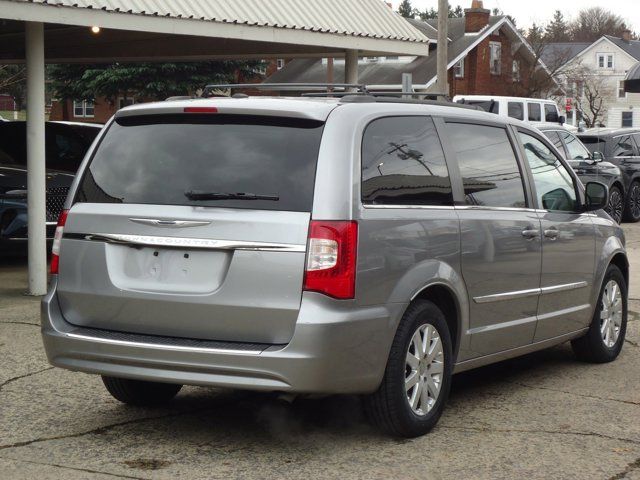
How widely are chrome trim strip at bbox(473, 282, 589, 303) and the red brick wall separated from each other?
47931 mm

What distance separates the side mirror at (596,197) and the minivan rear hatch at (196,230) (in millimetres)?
2850

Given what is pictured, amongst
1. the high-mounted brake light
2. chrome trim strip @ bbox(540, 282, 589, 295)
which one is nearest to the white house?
chrome trim strip @ bbox(540, 282, 589, 295)

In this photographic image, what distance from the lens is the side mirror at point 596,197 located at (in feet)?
25.9

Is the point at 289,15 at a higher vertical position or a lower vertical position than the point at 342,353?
higher

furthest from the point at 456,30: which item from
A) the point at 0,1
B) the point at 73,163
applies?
the point at 0,1

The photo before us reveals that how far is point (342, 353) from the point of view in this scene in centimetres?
541

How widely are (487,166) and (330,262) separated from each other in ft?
5.80

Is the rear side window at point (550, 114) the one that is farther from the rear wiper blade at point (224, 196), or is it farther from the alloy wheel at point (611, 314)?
the rear wiper blade at point (224, 196)

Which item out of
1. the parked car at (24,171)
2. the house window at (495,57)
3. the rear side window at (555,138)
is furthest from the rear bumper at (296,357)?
the house window at (495,57)

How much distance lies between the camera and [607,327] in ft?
27.2

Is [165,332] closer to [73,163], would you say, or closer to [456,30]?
[73,163]

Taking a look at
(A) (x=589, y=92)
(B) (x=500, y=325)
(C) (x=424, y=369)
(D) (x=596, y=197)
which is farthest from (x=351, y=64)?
(A) (x=589, y=92)

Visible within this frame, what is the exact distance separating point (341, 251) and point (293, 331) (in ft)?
1.39

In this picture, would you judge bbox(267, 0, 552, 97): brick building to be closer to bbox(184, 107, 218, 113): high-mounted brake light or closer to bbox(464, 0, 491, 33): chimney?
bbox(464, 0, 491, 33): chimney
